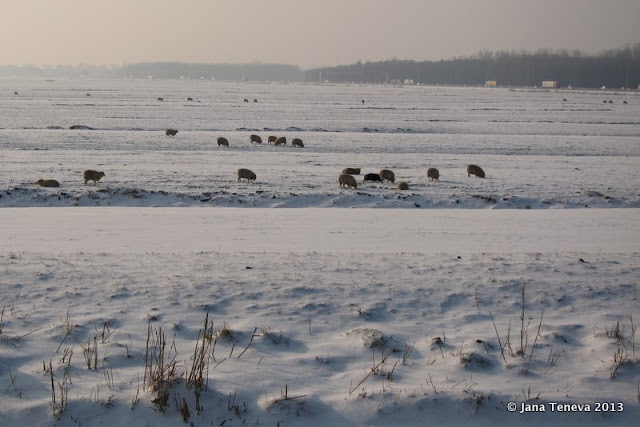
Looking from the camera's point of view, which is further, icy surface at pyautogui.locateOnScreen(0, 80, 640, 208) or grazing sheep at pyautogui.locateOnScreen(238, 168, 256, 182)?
grazing sheep at pyautogui.locateOnScreen(238, 168, 256, 182)

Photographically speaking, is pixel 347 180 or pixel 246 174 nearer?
pixel 347 180

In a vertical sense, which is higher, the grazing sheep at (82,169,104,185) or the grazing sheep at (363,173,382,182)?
the grazing sheep at (82,169,104,185)

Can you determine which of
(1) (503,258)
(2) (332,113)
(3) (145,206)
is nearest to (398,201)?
(3) (145,206)

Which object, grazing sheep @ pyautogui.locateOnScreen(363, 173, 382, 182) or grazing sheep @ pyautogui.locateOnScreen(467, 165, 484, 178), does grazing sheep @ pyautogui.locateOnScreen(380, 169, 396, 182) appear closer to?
grazing sheep @ pyautogui.locateOnScreen(363, 173, 382, 182)

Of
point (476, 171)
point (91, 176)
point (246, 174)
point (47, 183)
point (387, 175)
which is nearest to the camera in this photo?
point (47, 183)

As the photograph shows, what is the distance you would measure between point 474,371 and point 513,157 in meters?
24.9

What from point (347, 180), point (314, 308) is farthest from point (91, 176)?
point (314, 308)

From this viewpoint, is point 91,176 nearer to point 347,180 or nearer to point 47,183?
point 47,183

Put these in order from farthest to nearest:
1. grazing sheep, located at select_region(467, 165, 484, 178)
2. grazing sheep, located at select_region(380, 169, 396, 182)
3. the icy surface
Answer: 1. grazing sheep, located at select_region(467, 165, 484, 178)
2. grazing sheep, located at select_region(380, 169, 396, 182)
3. the icy surface

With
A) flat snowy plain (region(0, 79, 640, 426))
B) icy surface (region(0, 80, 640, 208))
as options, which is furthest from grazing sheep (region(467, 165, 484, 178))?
flat snowy plain (region(0, 79, 640, 426))

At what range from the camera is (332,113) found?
59.2 meters

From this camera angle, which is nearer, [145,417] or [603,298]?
[145,417]

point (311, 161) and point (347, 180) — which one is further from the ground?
point (347, 180)

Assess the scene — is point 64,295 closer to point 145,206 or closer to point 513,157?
point 145,206
